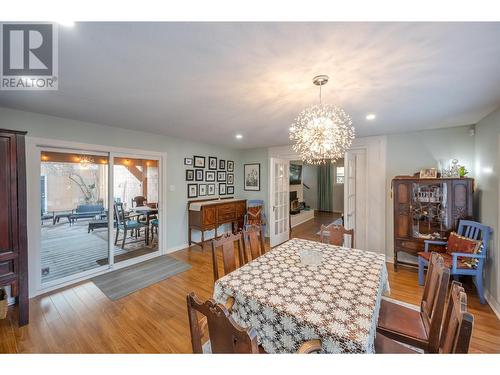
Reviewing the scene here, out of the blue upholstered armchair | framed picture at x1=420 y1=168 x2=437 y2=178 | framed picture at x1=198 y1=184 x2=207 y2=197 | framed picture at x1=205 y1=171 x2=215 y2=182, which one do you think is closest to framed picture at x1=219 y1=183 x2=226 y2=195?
framed picture at x1=205 y1=171 x2=215 y2=182

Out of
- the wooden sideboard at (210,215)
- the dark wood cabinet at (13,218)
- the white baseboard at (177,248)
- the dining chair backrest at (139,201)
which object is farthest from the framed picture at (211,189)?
the dark wood cabinet at (13,218)

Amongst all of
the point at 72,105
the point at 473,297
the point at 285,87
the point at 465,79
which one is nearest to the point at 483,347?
the point at 473,297

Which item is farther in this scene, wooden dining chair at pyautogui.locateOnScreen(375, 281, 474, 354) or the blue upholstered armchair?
the blue upholstered armchair

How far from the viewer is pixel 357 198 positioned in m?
3.98

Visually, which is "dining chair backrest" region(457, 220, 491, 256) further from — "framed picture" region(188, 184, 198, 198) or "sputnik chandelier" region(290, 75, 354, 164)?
"framed picture" region(188, 184, 198, 198)

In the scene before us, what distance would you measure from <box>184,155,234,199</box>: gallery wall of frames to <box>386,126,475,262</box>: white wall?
350cm

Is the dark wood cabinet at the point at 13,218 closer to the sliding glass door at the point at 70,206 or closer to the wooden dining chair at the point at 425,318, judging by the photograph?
the sliding glass door at the point at 70,206

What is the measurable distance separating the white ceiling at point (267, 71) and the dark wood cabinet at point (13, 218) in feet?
1.77

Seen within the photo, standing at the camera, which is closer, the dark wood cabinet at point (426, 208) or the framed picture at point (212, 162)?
the dark wood cabinet at point (426, 208)

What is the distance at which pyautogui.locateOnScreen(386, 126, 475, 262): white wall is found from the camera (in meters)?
3.09

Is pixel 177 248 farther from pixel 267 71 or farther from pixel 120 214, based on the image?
pixel 267 71

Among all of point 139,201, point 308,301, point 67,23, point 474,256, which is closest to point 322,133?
point 308,301

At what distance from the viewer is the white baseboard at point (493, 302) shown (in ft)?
7.22

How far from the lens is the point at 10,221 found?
1961mm
